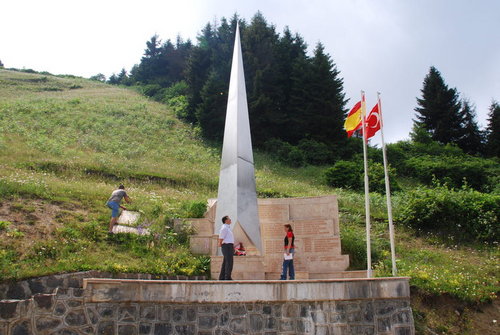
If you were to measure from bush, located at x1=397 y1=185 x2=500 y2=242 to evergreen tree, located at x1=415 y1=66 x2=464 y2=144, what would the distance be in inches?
879

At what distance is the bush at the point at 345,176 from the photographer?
2236 centimetres

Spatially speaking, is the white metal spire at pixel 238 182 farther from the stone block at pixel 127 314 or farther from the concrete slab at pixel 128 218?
the stone block at pixel 127 314

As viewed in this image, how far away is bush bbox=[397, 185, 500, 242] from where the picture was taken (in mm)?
13984

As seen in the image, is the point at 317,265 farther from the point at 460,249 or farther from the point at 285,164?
the point at 285,164

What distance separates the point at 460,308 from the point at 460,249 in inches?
165

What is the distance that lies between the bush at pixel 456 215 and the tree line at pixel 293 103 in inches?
510

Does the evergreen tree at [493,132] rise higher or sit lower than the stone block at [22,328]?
higher

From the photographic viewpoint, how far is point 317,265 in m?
12.0

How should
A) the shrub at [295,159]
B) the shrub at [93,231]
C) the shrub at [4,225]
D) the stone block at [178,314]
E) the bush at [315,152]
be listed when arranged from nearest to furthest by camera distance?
the stone block at [178,314] < the shrub at [4,225] < the shrub at [93,231] < the shrub at [295,159] < the bush at [315,152]

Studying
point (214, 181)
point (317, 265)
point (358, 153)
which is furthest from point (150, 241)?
point (358, 153)

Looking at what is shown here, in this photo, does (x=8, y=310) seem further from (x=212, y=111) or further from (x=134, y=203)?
(x=212, y=111)

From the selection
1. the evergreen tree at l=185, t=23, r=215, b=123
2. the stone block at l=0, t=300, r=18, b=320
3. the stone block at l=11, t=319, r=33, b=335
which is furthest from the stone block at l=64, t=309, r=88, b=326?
the evergreen tree at l=185, t=23, r=215, b=123

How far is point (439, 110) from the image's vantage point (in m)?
36.9

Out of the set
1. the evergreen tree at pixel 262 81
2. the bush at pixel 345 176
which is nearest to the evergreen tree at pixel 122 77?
the evergreen tree at pixel 262 81
